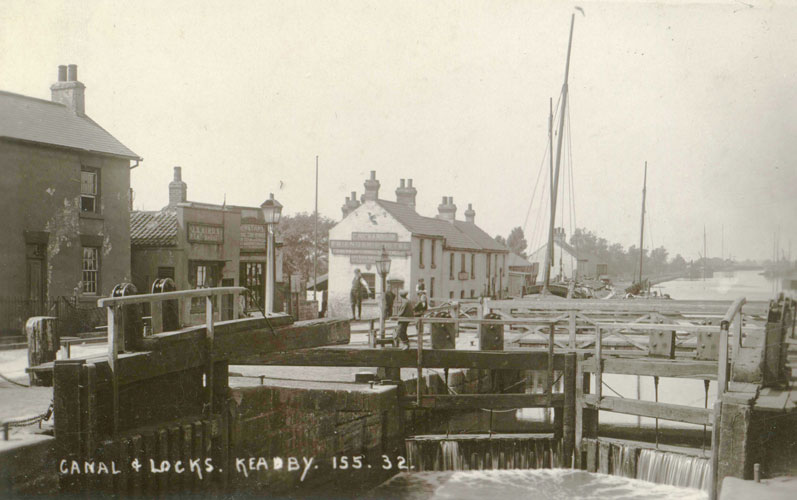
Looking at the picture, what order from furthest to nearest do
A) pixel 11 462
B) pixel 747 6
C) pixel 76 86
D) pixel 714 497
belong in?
pixel 76 86, pixel 714 497, pixel 747 6, pixel 11 462

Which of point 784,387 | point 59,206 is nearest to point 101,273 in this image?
point 59,206

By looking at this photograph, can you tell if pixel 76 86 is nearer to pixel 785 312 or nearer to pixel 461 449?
pixel 461 449

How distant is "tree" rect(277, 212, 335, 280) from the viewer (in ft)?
56.8

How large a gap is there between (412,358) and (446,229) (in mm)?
17328

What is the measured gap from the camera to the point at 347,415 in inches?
402

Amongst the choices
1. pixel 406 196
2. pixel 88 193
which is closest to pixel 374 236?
pixel 406 196

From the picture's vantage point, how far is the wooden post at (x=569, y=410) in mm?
11617

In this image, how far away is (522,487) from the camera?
1094cm

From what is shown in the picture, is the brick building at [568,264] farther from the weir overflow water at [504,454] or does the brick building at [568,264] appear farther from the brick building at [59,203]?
the brick building at [59,203]

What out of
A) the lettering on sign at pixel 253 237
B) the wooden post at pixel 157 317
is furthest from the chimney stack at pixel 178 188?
the wooden post at pixel 157 317

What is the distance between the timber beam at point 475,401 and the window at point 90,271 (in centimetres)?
513

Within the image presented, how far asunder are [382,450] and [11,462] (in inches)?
256

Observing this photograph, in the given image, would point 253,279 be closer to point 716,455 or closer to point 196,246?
point 196,246

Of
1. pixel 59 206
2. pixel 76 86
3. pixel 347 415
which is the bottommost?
pixel 347 415
